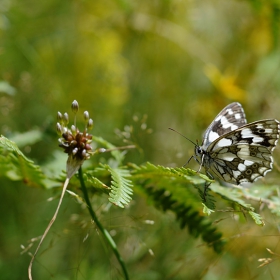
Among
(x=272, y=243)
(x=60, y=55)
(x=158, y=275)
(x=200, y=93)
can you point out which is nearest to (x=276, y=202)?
(x=272, y=243)

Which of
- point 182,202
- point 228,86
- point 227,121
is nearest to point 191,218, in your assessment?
point 182,202

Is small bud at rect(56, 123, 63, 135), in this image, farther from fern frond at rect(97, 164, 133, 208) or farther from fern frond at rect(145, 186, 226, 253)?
fern frond at rect(145, 186, 226, 253)

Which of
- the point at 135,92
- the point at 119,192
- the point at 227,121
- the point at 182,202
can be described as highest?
the point at 135,92

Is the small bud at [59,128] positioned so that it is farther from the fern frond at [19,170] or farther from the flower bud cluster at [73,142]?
the fern frond at [19,170]

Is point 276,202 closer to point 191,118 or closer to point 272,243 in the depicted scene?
point 272,243

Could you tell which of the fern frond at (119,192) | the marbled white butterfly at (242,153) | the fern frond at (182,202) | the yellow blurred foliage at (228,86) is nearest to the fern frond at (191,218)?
the fern frond at (182,202)

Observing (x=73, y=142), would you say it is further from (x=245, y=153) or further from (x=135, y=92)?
(x=135, y=92)

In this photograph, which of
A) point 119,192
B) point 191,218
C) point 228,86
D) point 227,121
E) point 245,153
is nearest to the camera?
point 119,192
